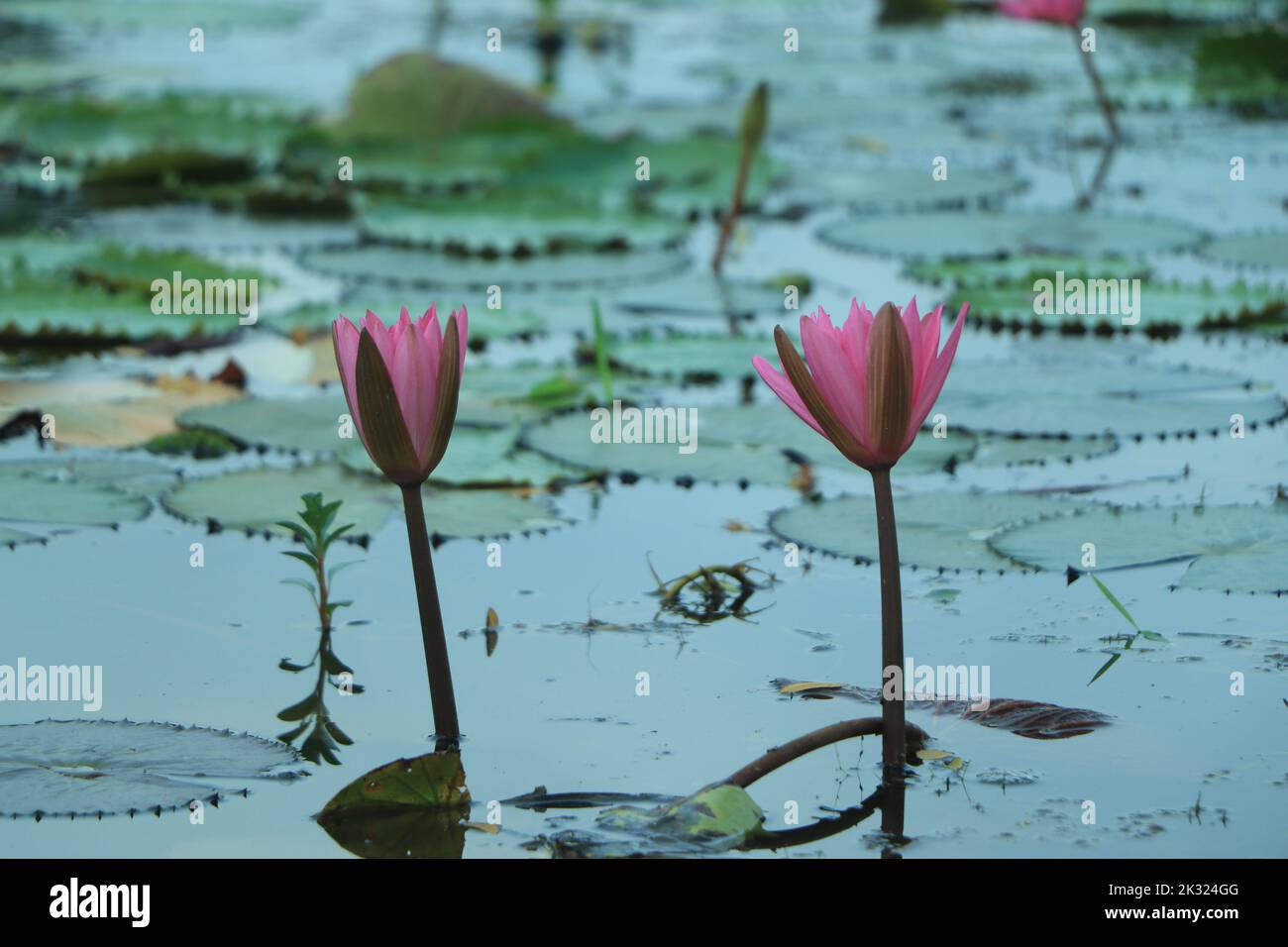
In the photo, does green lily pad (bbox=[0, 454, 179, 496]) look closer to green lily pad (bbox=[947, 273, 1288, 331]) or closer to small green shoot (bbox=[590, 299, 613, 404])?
small green shoot (bbox=[590, 299, 613, 404])

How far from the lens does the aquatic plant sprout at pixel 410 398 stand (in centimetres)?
191

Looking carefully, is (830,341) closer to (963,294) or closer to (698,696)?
(698,696)

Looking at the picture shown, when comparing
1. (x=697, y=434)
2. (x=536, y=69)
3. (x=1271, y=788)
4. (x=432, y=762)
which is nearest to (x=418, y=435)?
(x=432, y=762)

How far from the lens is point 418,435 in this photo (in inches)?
77.2

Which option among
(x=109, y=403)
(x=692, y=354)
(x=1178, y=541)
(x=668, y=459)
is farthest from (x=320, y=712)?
(x=692, y=354)

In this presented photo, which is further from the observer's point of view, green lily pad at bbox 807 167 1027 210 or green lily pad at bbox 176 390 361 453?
green lily pad at bbox 807 167 1027 210

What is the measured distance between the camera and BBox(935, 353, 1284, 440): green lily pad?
342 cm

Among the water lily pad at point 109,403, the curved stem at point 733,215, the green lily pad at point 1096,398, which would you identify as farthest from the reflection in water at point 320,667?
the curved stem at point 733,215

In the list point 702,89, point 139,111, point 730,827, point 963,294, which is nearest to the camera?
point 730,827

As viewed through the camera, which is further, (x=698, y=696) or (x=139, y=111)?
(x=139, y=111)

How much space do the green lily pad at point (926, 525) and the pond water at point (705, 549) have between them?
0.01 metres

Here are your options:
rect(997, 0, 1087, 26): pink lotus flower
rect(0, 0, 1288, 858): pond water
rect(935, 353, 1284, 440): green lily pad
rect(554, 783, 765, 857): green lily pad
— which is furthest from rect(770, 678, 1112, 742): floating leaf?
rect(997, 0, 1087, 26): pink lotus flower

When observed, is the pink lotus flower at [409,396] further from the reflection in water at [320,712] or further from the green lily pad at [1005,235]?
the green lily pad at [1005,235]
